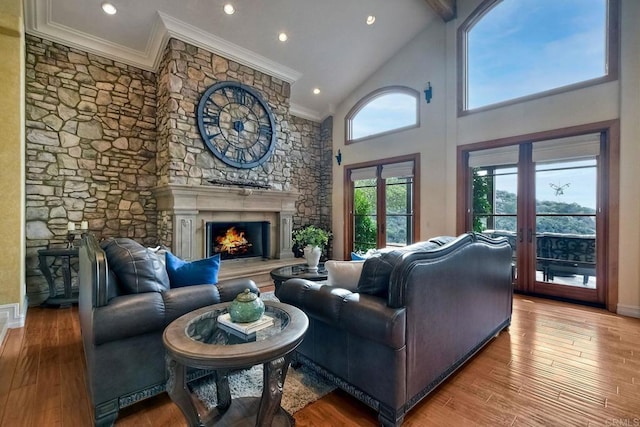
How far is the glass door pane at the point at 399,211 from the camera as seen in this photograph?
18.7ft

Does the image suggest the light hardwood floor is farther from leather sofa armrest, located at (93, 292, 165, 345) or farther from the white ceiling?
the white ceiling

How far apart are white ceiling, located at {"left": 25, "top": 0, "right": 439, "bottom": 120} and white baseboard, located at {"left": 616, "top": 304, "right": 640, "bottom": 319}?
5135 mm

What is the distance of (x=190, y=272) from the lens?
2.16 metres

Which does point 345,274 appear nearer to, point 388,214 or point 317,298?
point 317,298

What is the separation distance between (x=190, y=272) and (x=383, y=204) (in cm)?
460

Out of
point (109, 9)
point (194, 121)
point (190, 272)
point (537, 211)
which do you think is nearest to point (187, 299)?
point (190, 272)

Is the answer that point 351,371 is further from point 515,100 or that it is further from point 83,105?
point 83,105

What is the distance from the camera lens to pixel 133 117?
4.59 m

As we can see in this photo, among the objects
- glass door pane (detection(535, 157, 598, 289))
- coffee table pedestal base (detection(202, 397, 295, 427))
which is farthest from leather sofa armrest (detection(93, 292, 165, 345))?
glass door pane (detection(535, 157, 598, 289))

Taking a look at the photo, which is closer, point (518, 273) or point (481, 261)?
point (481, 261)

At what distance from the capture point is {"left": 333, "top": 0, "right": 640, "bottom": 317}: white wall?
11.5 feet

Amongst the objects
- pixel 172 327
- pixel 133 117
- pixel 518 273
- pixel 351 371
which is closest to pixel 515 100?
pixel 518 273

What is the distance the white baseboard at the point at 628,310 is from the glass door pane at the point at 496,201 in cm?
113

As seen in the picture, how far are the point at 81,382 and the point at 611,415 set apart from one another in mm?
3552
